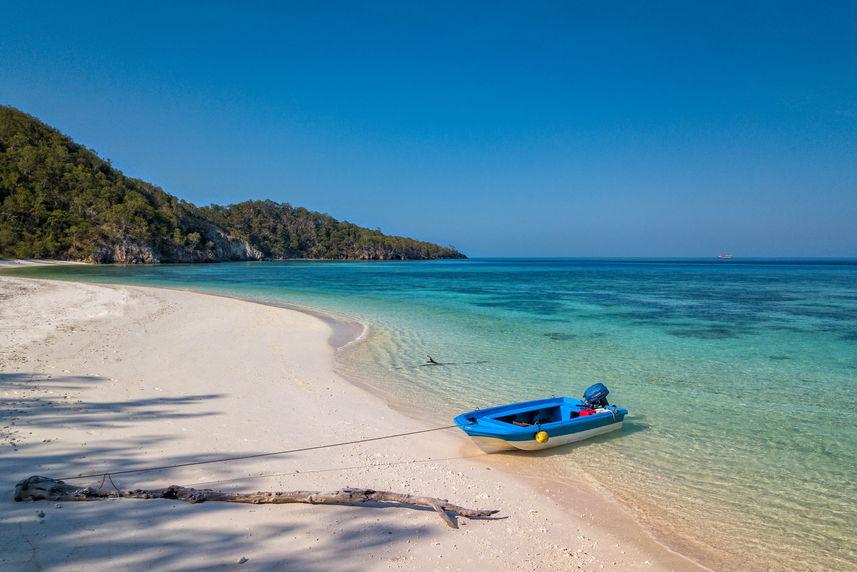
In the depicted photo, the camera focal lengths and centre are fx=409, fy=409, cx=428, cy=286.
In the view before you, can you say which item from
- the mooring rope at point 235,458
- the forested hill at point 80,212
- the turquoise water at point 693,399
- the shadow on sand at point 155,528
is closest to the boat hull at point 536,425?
the turquoise water at point 693,399

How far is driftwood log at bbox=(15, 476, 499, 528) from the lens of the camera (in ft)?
12.4

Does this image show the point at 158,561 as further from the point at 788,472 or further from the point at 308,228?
the point at 308,228

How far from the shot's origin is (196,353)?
1115 cm

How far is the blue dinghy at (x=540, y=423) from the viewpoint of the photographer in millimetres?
6070

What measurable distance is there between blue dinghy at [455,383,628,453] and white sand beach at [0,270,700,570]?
457 millimetres

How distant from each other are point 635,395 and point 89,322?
17.0 metres

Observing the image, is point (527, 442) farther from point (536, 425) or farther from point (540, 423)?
point (540, 423)

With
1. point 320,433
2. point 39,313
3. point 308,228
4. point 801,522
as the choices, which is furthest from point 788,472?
point 308,228

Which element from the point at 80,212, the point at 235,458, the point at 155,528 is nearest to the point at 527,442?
the point at 235,458

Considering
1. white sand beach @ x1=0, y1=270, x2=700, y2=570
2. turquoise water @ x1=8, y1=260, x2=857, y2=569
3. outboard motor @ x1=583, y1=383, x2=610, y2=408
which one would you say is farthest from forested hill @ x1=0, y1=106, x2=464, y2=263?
outboard motor @ x1=583, y1=383, x2=610, y2=408

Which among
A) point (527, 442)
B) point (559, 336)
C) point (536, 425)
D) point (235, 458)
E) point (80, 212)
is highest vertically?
point (80, 212)

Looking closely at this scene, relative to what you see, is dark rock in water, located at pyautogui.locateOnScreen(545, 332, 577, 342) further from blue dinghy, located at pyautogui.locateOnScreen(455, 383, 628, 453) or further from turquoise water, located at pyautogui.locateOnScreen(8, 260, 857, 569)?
blue dinghy, located at pyautogui.locateOnScreen(455, 383, 628, 453)

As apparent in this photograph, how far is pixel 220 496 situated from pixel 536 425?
14.1ft

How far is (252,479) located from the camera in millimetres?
4809
